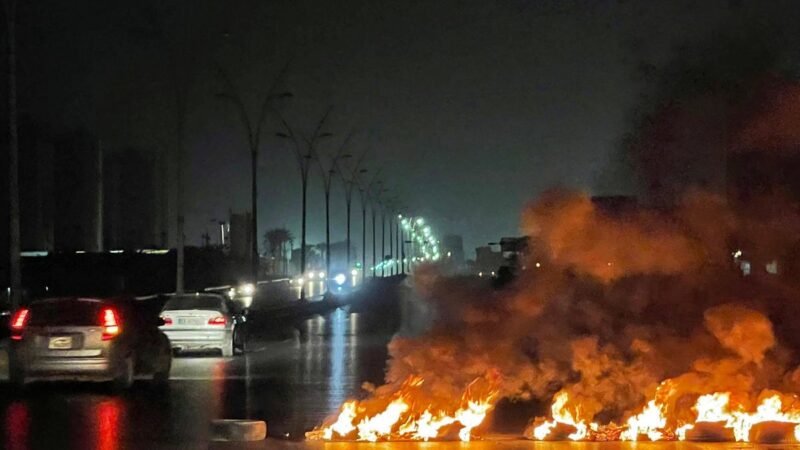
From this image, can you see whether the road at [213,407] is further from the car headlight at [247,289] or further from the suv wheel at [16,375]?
the car headlight at [247,289]

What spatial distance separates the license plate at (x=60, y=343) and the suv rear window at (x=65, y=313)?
31 centimetres

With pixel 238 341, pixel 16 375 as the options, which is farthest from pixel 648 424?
pixel 238 341

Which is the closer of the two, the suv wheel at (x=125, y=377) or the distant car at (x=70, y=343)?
the distant car at (x=70, y=343)

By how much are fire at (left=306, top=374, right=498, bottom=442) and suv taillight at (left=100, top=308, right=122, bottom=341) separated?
7.33 metres

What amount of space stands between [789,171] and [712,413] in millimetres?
3778

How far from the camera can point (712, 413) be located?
39.3 feet

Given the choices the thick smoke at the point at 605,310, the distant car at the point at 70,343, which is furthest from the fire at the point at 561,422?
the distant car at the point at 70,343

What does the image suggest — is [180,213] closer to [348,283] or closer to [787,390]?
[787,390]

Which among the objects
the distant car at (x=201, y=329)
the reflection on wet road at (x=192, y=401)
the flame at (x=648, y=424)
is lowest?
the reflection on wet road at (x=192, y=401)

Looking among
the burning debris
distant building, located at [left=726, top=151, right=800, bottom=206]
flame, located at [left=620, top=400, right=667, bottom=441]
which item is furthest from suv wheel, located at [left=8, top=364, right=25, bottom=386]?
distant building, located at [left=726, top=151, right=800, bottom=206]

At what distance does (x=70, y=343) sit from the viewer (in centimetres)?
1859

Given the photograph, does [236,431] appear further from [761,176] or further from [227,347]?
[227,347]

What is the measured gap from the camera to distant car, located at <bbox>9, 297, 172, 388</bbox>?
18547mm

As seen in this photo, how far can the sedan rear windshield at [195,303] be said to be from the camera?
27.5m
